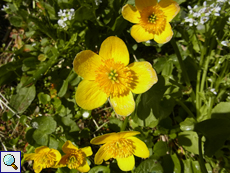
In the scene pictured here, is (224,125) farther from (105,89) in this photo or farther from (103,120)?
(103,120)

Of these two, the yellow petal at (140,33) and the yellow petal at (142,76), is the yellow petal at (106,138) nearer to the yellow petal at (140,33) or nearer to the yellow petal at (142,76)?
the yellow petal at (142,76)

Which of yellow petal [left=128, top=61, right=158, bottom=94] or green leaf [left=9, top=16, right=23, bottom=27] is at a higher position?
green leaf [left=9, top=16, right=23, bottom=27]

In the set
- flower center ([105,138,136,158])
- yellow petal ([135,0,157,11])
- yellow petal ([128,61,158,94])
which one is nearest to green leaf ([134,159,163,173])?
flower center ([105,138,136,158])

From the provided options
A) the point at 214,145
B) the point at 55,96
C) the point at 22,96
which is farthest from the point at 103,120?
the point at 214,145

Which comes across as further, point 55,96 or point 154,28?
point 55,96

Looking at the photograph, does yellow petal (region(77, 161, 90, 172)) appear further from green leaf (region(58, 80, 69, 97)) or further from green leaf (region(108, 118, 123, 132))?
green leaf (region(58, 80, 69, 97))

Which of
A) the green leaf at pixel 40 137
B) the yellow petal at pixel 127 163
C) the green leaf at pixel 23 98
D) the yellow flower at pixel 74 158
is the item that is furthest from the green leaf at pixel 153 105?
the green leaf at pixel 23 98

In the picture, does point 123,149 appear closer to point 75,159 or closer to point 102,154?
A: point 102,154
